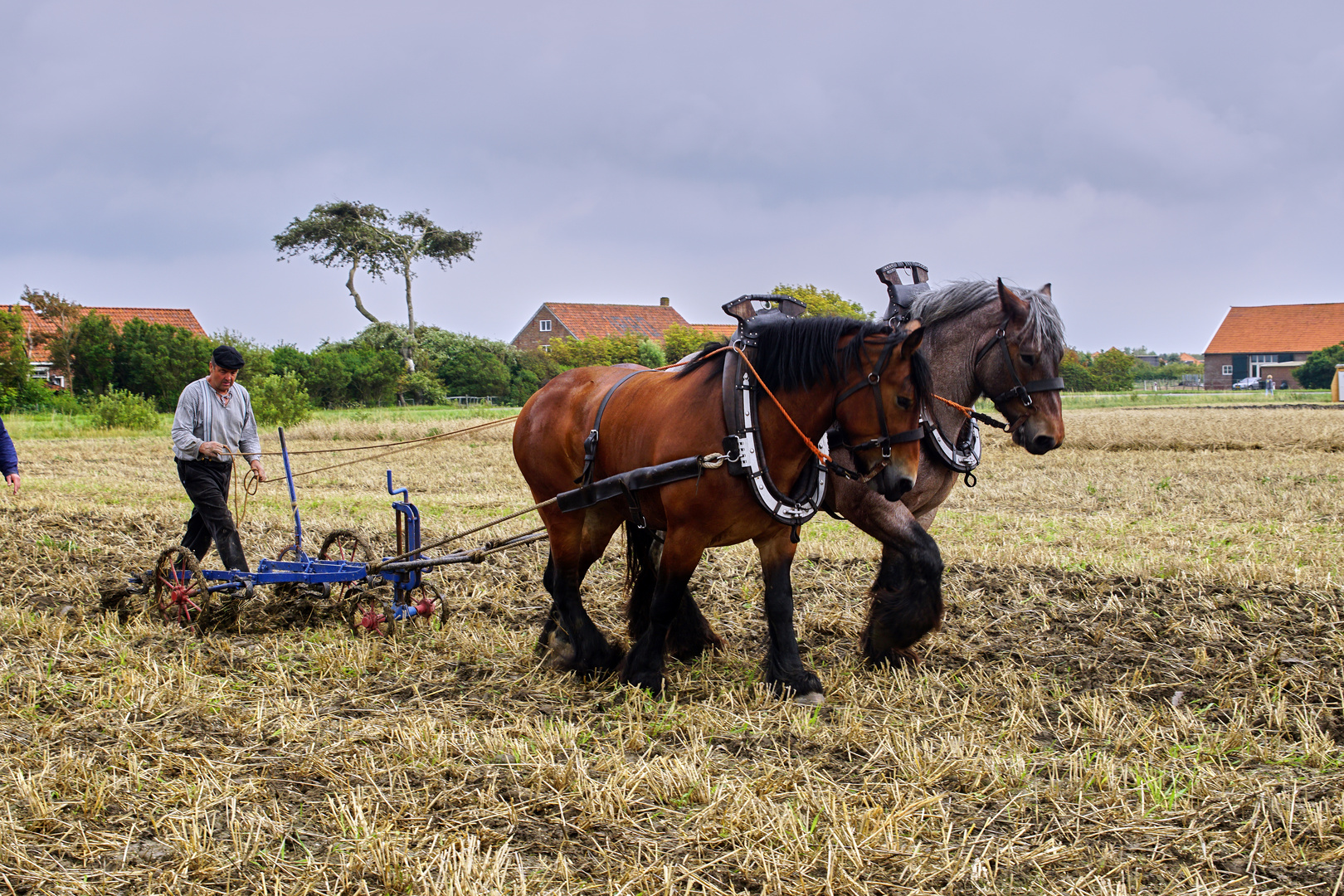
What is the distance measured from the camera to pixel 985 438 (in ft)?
60.8

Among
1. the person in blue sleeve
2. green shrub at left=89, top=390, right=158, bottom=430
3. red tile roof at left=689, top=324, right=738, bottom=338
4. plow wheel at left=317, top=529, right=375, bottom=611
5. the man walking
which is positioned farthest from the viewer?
red tile roof at left=689, top=324, right=738, bottom=338

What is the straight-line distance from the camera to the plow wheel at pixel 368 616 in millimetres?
5848

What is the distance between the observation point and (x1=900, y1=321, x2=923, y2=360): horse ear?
4.10m

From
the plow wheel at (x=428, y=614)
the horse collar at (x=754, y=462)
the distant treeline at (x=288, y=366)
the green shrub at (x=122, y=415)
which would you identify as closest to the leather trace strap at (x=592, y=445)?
the horse collar at (x=754, y=462)

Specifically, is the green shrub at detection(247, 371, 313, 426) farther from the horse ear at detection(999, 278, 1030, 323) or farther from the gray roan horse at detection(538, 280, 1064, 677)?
the horse ear at detection(999, 278, 1030, 323)

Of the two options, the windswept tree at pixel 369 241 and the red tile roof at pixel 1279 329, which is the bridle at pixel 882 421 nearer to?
the windswept tree at pixel 369 241

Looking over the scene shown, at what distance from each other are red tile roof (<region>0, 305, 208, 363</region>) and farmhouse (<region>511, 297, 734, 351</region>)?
16353 mm

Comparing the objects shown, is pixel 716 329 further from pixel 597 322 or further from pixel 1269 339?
pixel 1269 339

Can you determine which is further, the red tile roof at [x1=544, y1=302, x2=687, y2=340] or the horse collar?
the red tile roof at [x1=544, y1=302, x2=687, y2=340]

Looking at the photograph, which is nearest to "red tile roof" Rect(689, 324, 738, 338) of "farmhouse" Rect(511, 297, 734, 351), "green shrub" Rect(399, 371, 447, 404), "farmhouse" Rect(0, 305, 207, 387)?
"farmhouse" Rect(511, 297, 734, 351)

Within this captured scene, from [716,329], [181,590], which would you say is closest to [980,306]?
[181,590]

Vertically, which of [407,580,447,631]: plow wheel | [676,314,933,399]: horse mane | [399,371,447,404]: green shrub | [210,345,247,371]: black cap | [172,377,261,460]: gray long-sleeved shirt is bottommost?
[407,580,447,631]: plow wheel

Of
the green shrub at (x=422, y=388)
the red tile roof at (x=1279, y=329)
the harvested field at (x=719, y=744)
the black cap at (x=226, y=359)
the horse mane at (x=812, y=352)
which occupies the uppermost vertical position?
the red tile roof at (x=1279, y=329)

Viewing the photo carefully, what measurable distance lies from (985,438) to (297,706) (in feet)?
52.1
